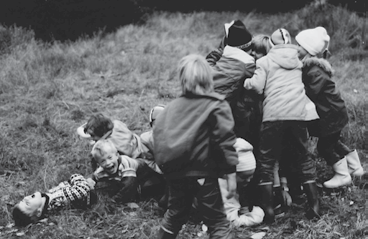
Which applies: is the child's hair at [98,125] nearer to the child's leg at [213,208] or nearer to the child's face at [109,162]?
the child's face at [109,162]

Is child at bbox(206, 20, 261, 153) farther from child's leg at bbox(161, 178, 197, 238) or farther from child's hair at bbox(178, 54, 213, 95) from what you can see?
child's leg at bbox(161, 178, 197, 238)

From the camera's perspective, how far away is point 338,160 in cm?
485

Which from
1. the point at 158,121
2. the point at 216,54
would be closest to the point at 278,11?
the point at 216,54

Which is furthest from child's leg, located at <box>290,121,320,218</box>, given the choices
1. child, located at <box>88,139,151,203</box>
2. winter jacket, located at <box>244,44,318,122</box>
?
child, located at <box>88,139,151,203</box>

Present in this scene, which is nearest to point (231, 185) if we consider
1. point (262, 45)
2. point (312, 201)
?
point (312, 201)

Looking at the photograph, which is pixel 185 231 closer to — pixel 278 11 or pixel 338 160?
pixel 338 160

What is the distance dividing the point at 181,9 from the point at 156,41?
6.65ft

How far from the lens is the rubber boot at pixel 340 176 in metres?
4.83

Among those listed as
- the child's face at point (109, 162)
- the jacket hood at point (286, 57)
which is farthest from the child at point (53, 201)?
the jacket hood at point (286, 57)

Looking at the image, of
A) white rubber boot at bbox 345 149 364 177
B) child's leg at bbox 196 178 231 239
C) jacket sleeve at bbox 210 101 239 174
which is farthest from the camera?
white rubber boot at bbox 345 149 364 177

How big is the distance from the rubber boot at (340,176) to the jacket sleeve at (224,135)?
189 cm

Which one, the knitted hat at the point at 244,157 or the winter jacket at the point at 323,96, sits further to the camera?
the winter jacket at the point at 323,96

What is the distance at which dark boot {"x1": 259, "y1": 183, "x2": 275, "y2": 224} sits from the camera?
4.31 m

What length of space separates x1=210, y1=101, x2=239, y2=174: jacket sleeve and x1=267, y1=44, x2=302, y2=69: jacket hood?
115 centimetres
